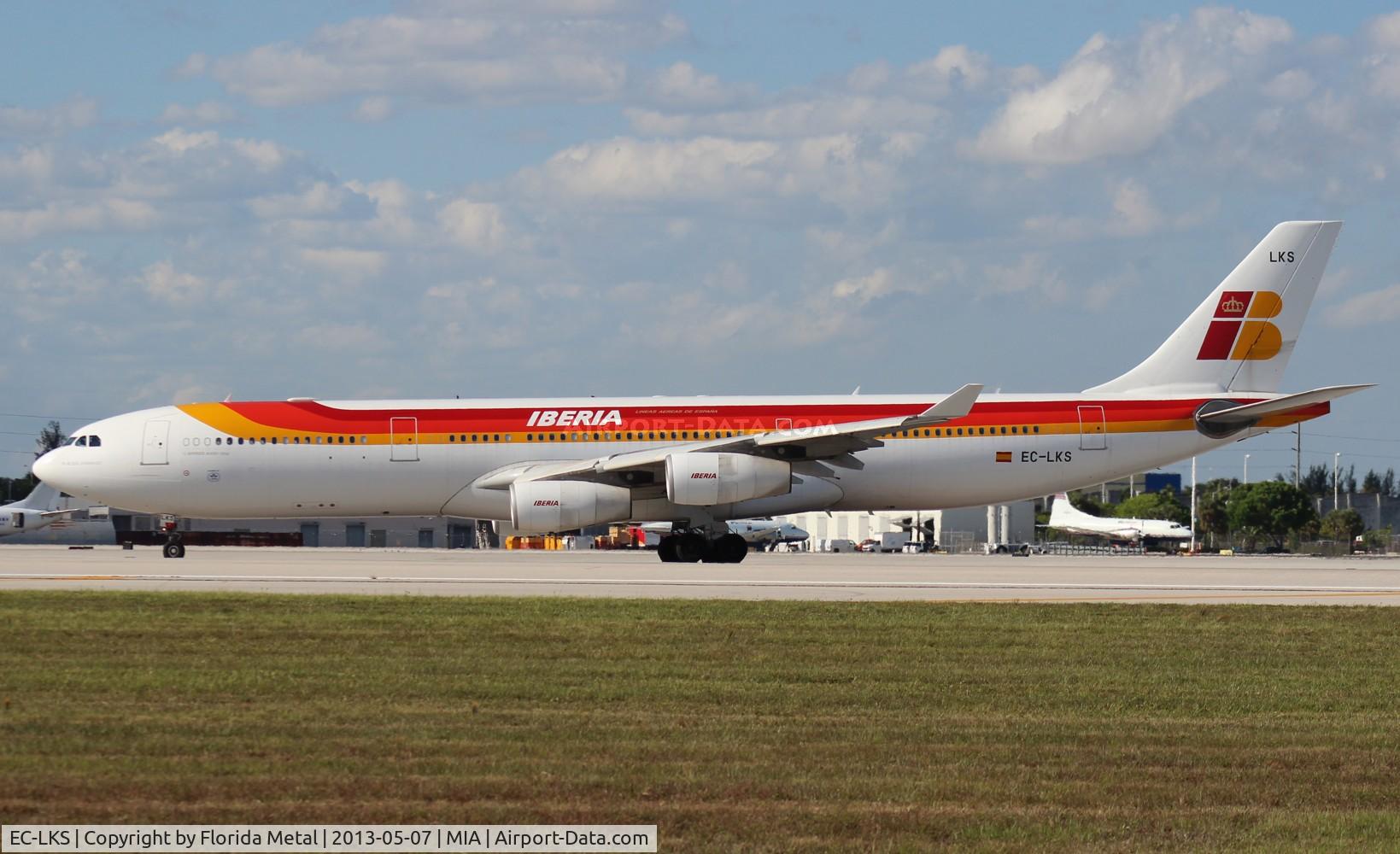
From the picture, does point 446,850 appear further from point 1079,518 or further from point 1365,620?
point 1079,518

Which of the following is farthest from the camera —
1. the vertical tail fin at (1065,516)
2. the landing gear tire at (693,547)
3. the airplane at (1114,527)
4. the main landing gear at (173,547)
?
the vertical tail fin at (1065,516)

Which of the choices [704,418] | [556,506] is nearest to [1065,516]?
[704,418]

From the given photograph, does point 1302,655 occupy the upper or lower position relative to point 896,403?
lower

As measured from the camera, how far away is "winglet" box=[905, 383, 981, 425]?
29219mm

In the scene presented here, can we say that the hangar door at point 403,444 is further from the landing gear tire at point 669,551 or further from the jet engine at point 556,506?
the landing gear tire at point 669,551

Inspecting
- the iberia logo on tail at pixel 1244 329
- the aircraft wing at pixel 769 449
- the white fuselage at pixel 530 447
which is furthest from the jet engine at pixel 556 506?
the iberia logo on tail at pixel 1244 329

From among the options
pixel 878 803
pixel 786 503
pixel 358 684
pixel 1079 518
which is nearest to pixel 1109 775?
pixel 878 803

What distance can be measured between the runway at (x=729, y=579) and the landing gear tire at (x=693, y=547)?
0.80 m

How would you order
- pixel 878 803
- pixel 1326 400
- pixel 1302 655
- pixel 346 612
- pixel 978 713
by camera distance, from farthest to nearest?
pixel 1326 400 < pixel 346 612 < pixel 1302 655 < pixel 978 713 < pixel 878 803

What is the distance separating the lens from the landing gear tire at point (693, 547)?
107 ft

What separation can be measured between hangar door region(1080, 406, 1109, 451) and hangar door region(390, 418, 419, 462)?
15.0 metres

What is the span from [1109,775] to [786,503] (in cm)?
2404

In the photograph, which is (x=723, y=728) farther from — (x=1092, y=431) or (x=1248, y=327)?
(x=1248, y=327)

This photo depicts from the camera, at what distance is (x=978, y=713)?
35.1ft
